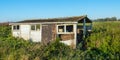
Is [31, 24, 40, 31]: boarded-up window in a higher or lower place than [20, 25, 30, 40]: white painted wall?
higher

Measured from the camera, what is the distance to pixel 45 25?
26484mm

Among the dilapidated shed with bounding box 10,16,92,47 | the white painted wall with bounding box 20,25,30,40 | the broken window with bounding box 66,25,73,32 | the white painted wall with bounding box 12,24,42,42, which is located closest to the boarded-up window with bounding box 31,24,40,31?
the dilapidated shed with bounding box 10,16,92,47

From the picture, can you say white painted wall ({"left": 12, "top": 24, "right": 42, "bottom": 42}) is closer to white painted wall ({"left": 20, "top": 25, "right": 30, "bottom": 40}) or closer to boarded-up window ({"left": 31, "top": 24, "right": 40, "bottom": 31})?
white painted wall ({"left": 20, "top": 25, "right": 30, "bottom": 40})

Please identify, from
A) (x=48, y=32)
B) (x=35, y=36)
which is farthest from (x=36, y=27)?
(x=48, y=32)

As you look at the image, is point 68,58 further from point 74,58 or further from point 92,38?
point 92,38

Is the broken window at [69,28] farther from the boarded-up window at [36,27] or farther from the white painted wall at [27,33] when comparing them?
the boarded-up window at [36,27]

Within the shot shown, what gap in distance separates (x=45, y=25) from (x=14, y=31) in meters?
6.96

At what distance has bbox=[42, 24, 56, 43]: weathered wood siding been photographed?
82.9ft

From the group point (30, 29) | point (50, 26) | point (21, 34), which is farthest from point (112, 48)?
point (21, 34)

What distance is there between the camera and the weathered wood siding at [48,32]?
25281mm

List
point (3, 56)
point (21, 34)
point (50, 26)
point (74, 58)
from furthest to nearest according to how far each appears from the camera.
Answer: point (21, 34) → point (50, 26) → point (3, 56) → point (74, 58)

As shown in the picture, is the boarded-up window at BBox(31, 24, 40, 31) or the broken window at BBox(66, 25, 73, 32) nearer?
the broken window at BBox(66, 25, 73, 32)

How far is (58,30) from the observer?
2477cm

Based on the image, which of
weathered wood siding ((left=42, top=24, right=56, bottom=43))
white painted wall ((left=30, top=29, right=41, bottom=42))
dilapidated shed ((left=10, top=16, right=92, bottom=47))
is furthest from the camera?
white painted wall ((left=30, top=29, right=41, bottom=42))
